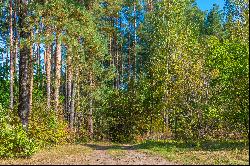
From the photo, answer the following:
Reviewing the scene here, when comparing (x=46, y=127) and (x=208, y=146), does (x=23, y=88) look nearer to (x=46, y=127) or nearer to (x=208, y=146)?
(x=46, y=127)

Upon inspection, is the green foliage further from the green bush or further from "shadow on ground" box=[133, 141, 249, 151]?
"shadow on ground" box=[133, 141, 249, 151]

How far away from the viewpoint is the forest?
22938 millimetres

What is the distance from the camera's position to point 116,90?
37.5 m

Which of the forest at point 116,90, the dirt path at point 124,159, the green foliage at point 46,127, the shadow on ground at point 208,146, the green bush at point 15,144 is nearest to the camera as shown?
the dirt path at point 124,159

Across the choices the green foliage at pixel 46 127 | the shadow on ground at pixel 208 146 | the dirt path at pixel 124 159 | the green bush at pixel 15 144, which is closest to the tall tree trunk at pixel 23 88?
the green foliage at pixel 46 127

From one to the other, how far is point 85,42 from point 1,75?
10.6 metres

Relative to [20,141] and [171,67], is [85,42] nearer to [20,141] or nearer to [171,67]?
[171,67]

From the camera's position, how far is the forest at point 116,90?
22938 mm

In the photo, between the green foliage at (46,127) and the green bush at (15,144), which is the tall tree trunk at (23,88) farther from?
the green bush at (15,144)

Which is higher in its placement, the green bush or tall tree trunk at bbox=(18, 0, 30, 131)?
tall tree trunk at bbox=(18, 0, 30, 131)

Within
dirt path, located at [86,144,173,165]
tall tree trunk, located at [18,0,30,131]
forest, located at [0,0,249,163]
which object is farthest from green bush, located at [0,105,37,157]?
tall tree trunk, located at [18,0,30,131]

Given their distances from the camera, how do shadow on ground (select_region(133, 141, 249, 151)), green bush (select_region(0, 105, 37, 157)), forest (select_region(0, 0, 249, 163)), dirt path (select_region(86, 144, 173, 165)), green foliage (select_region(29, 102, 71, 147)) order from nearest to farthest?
dirt path (select_region(86, 144, 173, 165))
green bush (select_region(0, 105, 37, 157))
shadow on ground (select_region(133, 141, 249, 151))
forest (select_region(0, 0, 249, 163))
green foliage (select_region(29, 102, 71, 147))

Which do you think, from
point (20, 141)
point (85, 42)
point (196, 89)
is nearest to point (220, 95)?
point (196, 89)

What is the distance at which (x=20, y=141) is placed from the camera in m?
18.8
